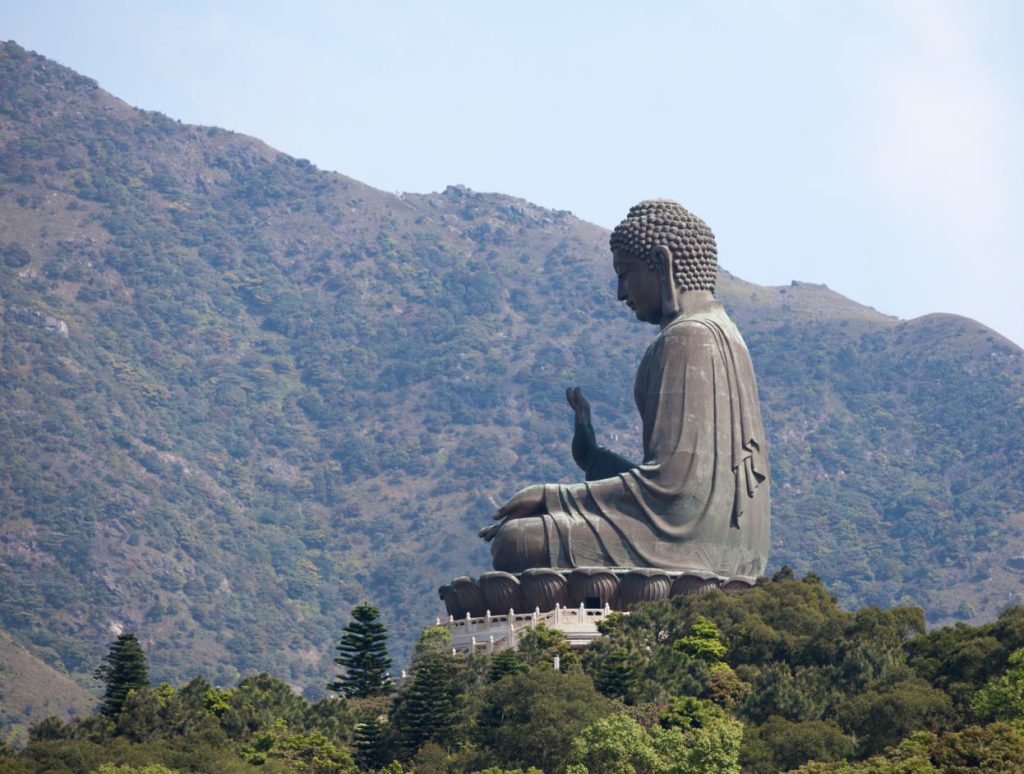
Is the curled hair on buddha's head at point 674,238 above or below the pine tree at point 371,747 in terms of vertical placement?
above

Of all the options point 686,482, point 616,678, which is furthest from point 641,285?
point 616,678

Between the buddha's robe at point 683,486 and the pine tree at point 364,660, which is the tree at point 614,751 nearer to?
the pine tree at point 364,660

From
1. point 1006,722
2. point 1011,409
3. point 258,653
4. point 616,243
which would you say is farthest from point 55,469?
point 1006,722

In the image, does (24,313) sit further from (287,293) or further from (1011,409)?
(1011,409)

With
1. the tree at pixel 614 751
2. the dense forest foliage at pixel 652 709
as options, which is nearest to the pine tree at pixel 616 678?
the dense forest foliage at pixel 652 709

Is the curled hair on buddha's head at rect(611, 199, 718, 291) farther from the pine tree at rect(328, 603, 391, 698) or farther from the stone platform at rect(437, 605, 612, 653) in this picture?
the pine tree at rect(328, 603, 391, 698)

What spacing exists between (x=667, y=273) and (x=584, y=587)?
5.70 m

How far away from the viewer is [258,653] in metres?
85.8

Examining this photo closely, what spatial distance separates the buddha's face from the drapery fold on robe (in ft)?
1.76

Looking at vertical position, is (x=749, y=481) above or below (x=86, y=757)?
above

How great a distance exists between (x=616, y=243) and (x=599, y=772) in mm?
13424

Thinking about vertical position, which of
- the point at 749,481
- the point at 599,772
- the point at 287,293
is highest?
the point at 287,293

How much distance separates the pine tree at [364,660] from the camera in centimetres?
3975

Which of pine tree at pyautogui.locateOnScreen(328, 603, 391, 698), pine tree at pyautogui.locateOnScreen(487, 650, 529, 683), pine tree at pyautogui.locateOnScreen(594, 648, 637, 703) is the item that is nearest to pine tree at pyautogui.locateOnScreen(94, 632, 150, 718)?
pine tree at pyautogui.locateOnScreen(328, 603, 391, 698)
